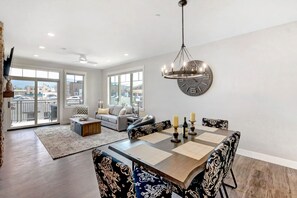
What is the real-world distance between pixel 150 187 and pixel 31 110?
6813 mm

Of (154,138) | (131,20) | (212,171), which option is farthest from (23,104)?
(212,171)

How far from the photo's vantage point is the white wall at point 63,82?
5923mm

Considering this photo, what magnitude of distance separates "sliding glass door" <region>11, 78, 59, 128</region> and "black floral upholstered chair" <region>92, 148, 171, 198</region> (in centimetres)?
653

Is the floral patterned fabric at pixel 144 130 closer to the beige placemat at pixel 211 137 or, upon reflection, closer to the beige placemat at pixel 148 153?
the beige placemat at pixel 148 153

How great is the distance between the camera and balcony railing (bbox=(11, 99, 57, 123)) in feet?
19.1

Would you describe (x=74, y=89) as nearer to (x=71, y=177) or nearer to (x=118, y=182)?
(x=71, y=177)

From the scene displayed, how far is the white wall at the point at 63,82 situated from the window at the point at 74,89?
0.23m

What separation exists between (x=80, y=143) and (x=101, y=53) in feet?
9.63

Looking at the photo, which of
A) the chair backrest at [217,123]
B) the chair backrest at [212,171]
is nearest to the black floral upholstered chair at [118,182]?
the chair backrest at [212,171]

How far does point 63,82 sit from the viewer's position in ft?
22.3

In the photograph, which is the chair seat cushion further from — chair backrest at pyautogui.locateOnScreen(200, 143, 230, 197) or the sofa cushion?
the sofa cushion

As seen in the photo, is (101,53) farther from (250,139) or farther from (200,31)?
(250,139)

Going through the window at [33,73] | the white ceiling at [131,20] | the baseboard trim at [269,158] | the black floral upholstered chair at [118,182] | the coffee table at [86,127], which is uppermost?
the white ceiling at [131,20]

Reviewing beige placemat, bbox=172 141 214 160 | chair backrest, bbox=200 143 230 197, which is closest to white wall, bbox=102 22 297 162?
beige placemat, bbox=172 141 214 160
